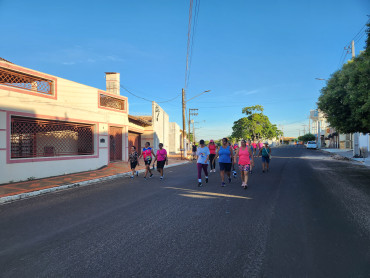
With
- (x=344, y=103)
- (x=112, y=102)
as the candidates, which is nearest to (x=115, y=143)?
(x=112, y=102)

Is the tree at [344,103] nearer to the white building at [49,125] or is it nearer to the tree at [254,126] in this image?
the white building at [49,125]

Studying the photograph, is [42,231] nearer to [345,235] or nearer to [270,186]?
[345,235]

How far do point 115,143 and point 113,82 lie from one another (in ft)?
15.8

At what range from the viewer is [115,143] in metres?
18.2

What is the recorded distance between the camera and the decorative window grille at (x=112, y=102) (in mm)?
16256

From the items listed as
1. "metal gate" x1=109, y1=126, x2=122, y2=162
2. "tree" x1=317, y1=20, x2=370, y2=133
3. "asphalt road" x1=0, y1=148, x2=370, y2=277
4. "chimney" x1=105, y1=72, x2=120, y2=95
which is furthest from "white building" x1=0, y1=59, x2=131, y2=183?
"tree" x1=317, y1=20, x2=370, y2=133

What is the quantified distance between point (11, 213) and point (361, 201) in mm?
8607

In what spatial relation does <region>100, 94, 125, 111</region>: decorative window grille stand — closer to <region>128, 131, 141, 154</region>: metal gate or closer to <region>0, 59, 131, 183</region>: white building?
<region>0, 59, 131, 183</region>: white building

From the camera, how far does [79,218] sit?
17.3 ft

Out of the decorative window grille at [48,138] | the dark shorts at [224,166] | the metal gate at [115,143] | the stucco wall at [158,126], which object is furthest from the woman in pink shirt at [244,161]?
the stucco wall at [158,126]

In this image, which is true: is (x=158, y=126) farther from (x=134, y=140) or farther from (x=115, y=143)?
(x=115, y=143)

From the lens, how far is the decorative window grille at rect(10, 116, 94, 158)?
433 inches

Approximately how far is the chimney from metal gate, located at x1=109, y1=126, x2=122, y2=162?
130 inches

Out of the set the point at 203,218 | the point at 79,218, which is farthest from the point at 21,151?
the point at 203,218
